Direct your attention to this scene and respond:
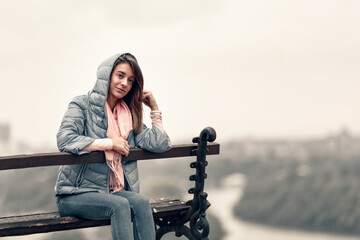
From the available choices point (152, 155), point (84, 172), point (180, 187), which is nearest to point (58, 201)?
point (84, 172)

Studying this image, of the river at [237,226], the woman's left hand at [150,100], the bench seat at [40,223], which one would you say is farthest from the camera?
the river at [237,226]

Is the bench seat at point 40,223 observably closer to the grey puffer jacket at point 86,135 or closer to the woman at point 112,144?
the woman at point 112,144

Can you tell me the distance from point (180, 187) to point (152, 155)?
23811mm

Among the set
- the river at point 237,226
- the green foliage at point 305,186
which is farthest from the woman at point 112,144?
the green foliage at point 305,186

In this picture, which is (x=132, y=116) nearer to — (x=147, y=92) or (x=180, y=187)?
(x=147, y=92)

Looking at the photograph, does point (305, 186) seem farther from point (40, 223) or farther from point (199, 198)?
point (40, 223)

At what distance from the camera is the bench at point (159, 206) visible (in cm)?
334

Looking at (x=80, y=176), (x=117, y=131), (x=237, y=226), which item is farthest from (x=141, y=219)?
(x=237, y=226)

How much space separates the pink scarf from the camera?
3.53m

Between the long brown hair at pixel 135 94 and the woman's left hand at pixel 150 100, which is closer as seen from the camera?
the long brown hair at pixel 135 94

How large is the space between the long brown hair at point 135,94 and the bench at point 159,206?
0.19 m

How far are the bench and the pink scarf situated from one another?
0.06 metres

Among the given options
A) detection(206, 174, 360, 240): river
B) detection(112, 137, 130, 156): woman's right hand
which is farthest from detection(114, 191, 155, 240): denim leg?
detection(206, 174, 360, 240): river

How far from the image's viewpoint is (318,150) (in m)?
35.2
